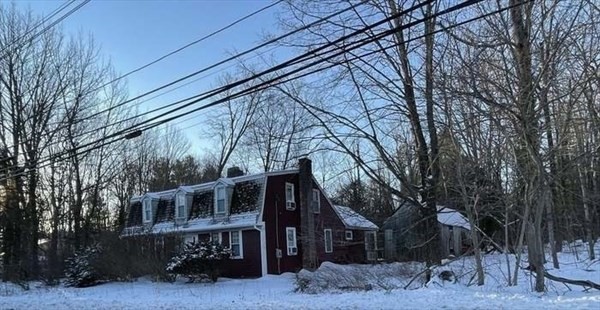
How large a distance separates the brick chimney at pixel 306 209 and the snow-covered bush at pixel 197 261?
5.73m

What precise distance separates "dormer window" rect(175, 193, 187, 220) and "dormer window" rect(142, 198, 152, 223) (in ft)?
8.35

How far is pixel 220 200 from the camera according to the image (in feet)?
100

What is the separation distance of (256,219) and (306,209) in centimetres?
375

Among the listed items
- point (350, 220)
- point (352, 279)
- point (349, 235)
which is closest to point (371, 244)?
point (350, 220)

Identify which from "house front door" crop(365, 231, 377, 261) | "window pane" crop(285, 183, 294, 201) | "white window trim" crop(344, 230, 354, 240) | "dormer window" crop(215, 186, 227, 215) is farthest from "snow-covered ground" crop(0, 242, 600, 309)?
"house front door" crop(365, 231, 377, 261)

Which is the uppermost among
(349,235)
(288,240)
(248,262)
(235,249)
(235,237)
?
(235,237)

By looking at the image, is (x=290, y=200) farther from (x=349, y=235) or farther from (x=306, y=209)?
(x=349, y=235)

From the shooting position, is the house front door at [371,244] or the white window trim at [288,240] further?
the house front door at [371,244]

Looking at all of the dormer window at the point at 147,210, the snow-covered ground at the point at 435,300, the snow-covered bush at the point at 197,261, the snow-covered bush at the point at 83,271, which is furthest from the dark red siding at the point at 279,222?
the snow-covered ground at the point at 435,300

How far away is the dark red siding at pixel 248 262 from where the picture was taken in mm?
28438

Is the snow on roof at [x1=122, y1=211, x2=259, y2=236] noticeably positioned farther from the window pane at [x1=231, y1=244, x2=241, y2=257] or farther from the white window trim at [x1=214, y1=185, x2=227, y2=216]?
the window pane at [x1=231, y1=244, x2=241, y2=257]

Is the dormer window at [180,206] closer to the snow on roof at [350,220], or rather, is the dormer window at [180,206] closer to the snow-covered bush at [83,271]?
the snow-covered bush at [83,271]

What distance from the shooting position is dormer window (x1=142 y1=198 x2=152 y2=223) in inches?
1338

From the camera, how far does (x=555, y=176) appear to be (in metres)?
13.1
